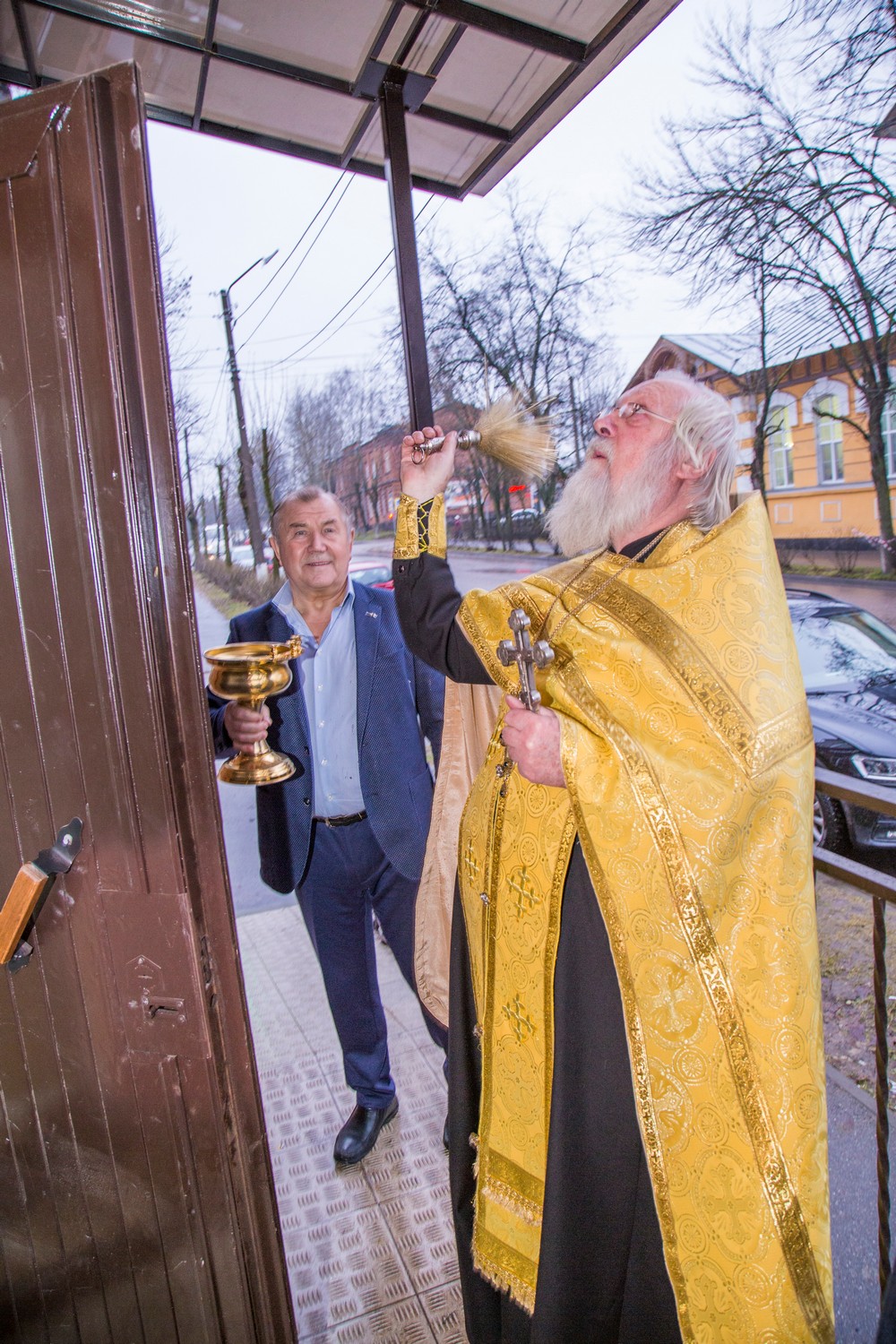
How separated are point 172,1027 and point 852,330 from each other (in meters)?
2.14

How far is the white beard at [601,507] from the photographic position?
1.39m

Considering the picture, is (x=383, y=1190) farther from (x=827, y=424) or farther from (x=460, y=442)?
(x=827, y=424)

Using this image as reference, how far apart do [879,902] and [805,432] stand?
4.36ft

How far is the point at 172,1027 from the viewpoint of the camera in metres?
1.10

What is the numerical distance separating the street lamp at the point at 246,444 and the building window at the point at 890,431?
6.12 feet

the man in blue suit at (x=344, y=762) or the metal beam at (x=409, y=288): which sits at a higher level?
the metal beam at (x=409, y=288)

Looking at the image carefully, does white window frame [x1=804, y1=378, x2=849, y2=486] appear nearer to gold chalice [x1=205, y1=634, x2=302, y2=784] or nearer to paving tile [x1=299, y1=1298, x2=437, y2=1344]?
gold chalice [x1=205, y1=634, x2=302, y2=784]

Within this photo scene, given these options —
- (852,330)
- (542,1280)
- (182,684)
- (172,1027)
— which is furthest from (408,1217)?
(852,330)

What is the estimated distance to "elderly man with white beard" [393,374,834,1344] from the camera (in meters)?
1.12

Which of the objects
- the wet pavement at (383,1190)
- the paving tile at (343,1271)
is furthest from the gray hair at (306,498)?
the paving tile at (343,1271)

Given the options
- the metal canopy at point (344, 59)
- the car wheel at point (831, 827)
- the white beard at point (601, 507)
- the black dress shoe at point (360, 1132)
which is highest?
the metal canopy at point (344, 59)

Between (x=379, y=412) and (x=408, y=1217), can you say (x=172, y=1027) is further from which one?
(x=379, y=412)

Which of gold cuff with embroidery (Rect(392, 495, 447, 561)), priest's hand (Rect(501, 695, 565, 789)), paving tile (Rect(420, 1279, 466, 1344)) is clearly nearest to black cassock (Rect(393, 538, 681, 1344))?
priest's hand (Rect(501, 695, 565, 789))

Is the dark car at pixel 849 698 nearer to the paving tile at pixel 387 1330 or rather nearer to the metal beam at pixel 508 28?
the metal beam at pixel 508 28
